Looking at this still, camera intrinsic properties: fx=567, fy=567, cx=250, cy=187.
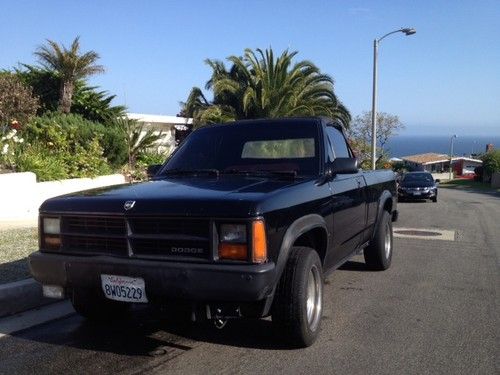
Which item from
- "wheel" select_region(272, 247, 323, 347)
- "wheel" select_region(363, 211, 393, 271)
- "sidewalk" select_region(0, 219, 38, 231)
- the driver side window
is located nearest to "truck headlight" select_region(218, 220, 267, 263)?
"wheel" select_region(272, 247, 323, 347)

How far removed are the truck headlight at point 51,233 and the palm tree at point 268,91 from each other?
19888 millimetres

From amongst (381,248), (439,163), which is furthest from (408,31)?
(439,163)

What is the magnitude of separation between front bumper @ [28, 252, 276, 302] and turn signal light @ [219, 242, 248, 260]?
0.08 m

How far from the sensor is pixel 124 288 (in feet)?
13.5

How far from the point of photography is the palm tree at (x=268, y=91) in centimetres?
2484

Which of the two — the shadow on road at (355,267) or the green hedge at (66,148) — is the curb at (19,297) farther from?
the green hedge at (66,148)

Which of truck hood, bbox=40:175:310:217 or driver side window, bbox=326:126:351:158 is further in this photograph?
driver side window, bbox=326:126:351:158

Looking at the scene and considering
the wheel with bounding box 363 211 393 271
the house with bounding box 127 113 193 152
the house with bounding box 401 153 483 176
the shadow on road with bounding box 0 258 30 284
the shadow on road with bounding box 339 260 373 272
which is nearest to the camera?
the shadow on road with bounding box 0 258 30 284

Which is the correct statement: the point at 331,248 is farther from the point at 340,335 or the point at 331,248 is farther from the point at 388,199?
the point at 388,199

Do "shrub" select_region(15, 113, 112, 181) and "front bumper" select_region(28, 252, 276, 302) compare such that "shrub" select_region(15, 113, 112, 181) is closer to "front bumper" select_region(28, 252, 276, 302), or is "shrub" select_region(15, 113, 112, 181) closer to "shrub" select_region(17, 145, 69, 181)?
"shrub" select_region(17, 145, 69, 181)

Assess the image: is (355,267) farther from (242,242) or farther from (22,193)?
(22,193)

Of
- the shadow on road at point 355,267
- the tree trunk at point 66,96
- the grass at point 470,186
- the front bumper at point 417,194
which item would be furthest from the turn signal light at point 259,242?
the grass at point 470,186

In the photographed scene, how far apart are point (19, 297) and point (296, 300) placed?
9.97ft

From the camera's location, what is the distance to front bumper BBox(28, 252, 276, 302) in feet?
12.4
